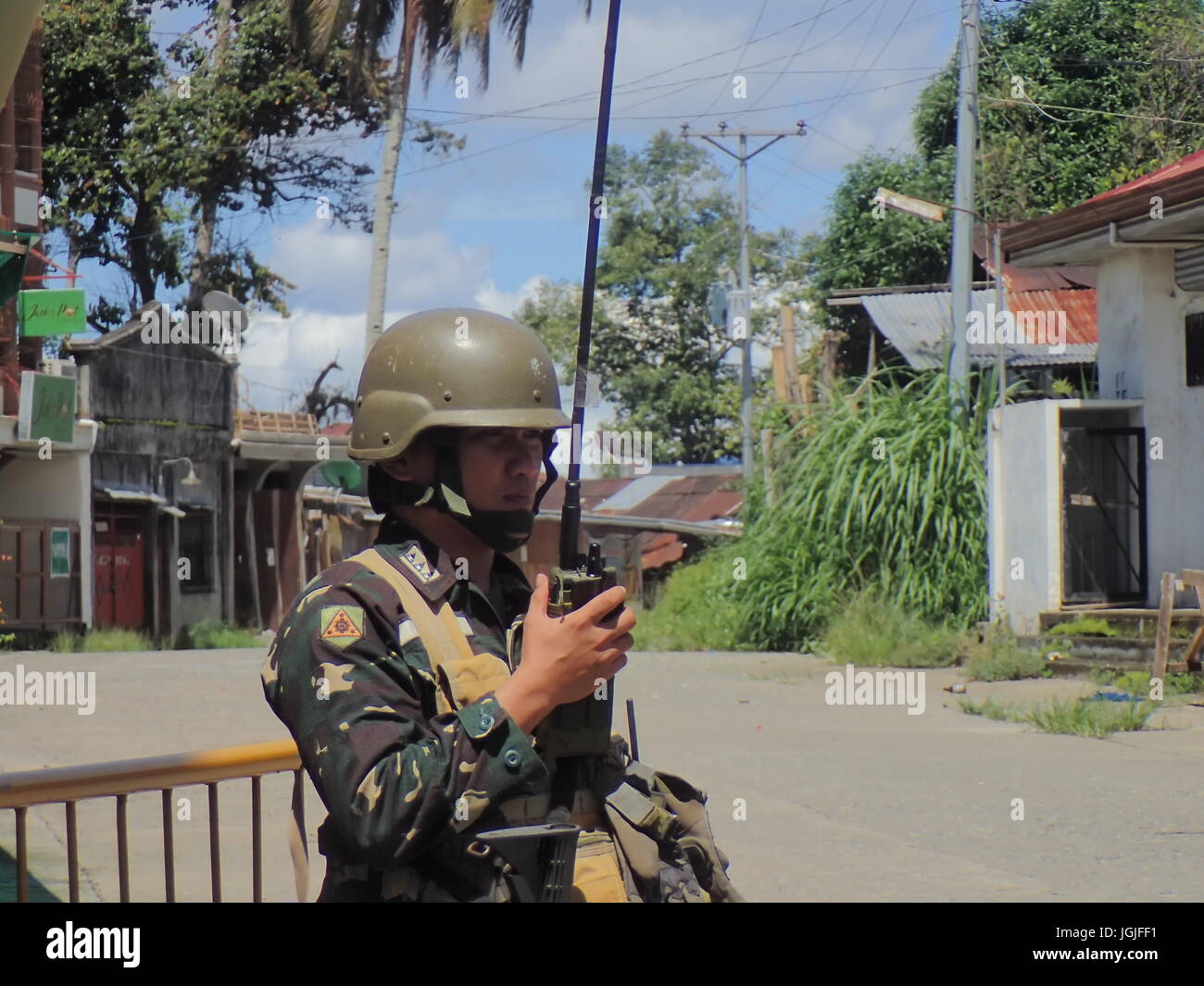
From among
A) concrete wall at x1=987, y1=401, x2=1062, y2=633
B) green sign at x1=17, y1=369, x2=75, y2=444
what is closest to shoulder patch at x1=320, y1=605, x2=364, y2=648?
concrete wall at x1=987, y1=401, x2=1062, y2=633

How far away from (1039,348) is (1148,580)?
18.0 ft

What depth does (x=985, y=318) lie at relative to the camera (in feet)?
65.1

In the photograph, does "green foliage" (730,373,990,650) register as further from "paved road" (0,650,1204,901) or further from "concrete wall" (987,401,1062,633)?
"paved road" (0,650,1204,901)

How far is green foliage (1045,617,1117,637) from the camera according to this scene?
13969mm

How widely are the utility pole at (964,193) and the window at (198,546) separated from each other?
1620cm

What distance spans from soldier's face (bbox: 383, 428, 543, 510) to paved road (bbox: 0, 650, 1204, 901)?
12.1ft

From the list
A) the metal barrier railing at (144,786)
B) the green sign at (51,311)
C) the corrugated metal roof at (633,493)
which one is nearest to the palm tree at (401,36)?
the green sign at (51,311)

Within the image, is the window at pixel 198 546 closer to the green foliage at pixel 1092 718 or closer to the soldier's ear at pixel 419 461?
the green foliage at pixel 1092 718

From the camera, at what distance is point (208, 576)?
29281 mm

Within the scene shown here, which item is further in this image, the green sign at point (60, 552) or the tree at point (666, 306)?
the tree at point (666, 306)

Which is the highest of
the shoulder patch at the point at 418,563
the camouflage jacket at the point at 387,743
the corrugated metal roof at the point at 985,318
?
the corrugated metal roof at the point at 985,318

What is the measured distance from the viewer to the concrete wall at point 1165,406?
15227mm

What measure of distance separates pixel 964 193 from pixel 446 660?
1640cm

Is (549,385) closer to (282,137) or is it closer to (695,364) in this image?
(282,137)
